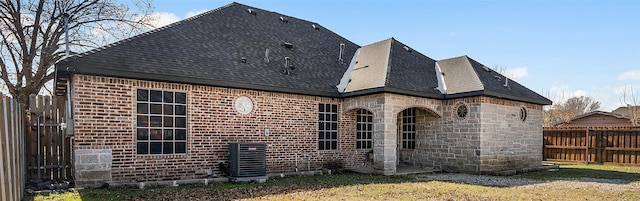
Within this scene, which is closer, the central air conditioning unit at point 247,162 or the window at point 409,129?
the central air conditioning unit at point 247,162

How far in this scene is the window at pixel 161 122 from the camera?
8.36 m

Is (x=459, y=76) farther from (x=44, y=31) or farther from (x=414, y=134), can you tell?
(x=44, y=31)

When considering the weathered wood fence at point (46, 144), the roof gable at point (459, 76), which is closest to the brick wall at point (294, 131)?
the roof gable at point (459, 76)

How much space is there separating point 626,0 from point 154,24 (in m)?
16.5

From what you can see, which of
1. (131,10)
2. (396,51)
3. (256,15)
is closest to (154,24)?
(131,10)

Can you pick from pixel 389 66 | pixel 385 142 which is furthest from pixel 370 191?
pixel 389 66

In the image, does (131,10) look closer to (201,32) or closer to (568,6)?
(201,32)

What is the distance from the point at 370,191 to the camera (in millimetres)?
7680

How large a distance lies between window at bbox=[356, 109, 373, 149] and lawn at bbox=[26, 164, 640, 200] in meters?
2.59

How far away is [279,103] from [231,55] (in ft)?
5.92

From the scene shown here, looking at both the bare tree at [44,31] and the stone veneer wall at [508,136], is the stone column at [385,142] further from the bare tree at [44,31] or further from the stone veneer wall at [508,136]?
the bare tree at [44,31]

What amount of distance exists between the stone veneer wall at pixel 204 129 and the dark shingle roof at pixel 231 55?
27 cm

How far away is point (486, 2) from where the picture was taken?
Result: 9.09m

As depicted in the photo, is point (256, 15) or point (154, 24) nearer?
point (256, 15)
